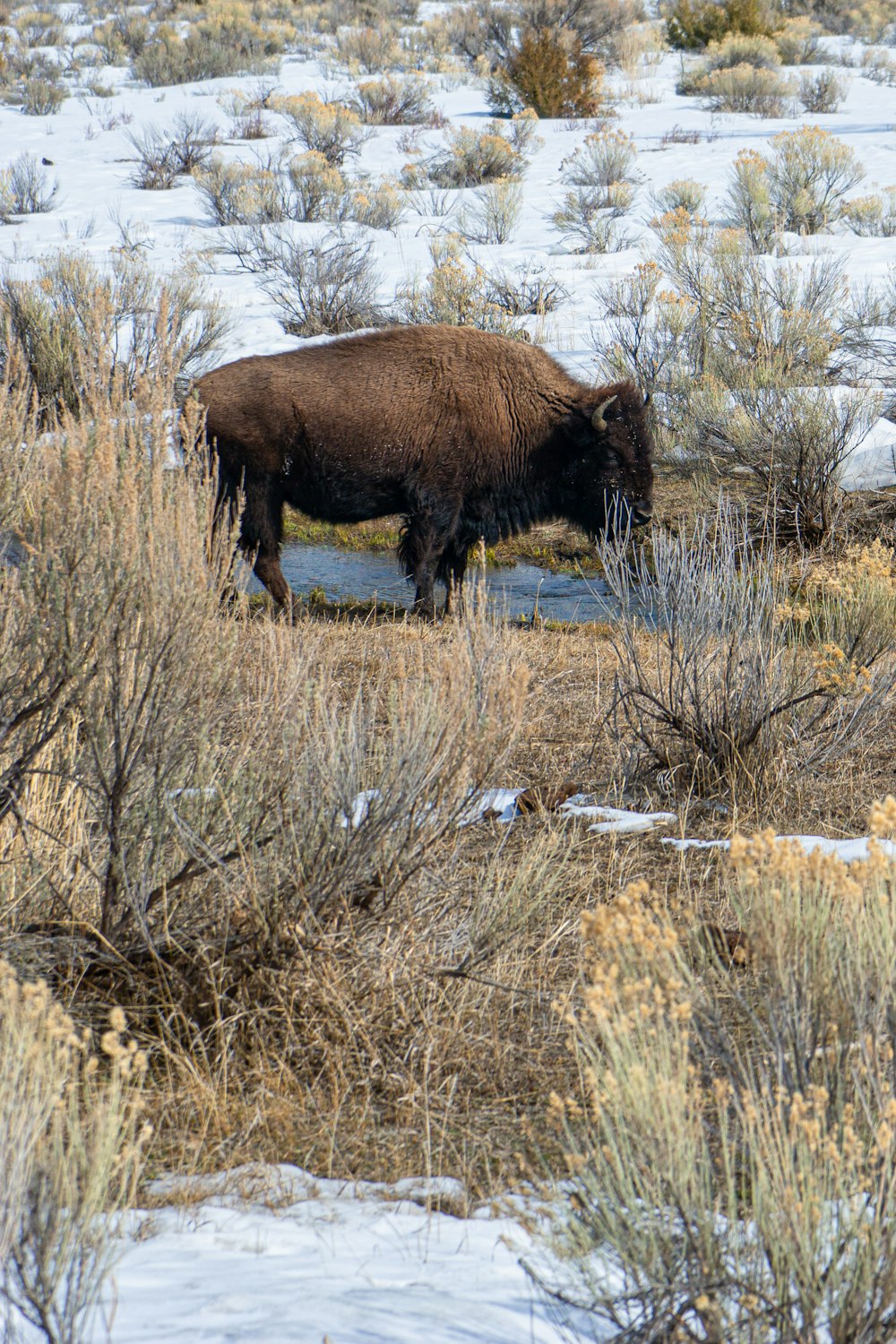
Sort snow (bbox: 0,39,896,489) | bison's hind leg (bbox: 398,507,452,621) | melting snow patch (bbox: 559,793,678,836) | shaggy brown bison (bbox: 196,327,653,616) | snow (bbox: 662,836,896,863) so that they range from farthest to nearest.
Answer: snow (bbox: 0,39,896,489)
bison's hind leg (bbox: 398,507,452,621)
shaggy brown bison (bbox: 196,327,653,616)
melting snow patch (bbox: 559,793,678,836)
snow (bbox: 662,836,896,863)

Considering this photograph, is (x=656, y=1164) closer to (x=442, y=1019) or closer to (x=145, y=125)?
(x=442, y=1019)

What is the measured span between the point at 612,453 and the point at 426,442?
1336mm

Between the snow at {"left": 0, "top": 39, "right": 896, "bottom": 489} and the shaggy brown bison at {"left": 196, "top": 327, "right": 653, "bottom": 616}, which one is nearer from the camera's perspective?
the shaggy brown bison at {"left": 196, "top": 327, "right": 653, "bottom": 616}

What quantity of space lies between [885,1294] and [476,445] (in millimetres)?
6976

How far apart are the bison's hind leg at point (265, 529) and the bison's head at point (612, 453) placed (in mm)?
2069

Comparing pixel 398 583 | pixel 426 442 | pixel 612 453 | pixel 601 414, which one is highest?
pixel 601 414

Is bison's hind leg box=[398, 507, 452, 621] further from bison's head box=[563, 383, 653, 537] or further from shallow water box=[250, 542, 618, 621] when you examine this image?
bison's head box=[563, 383, 653, 537]

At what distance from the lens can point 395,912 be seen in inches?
132

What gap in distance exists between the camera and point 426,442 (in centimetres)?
816

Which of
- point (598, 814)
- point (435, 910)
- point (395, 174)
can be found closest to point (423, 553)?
point (598, 814)

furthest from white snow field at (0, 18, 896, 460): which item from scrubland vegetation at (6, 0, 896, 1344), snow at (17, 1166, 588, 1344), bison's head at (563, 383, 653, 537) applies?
snow at (17, 1166, 588, 1344)

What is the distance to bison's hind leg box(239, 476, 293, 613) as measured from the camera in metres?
7.88

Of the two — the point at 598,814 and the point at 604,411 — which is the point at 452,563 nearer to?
the point at 604,411

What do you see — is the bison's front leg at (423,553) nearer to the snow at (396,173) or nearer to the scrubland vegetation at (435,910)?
the scrubland vegetation at (435,910)
